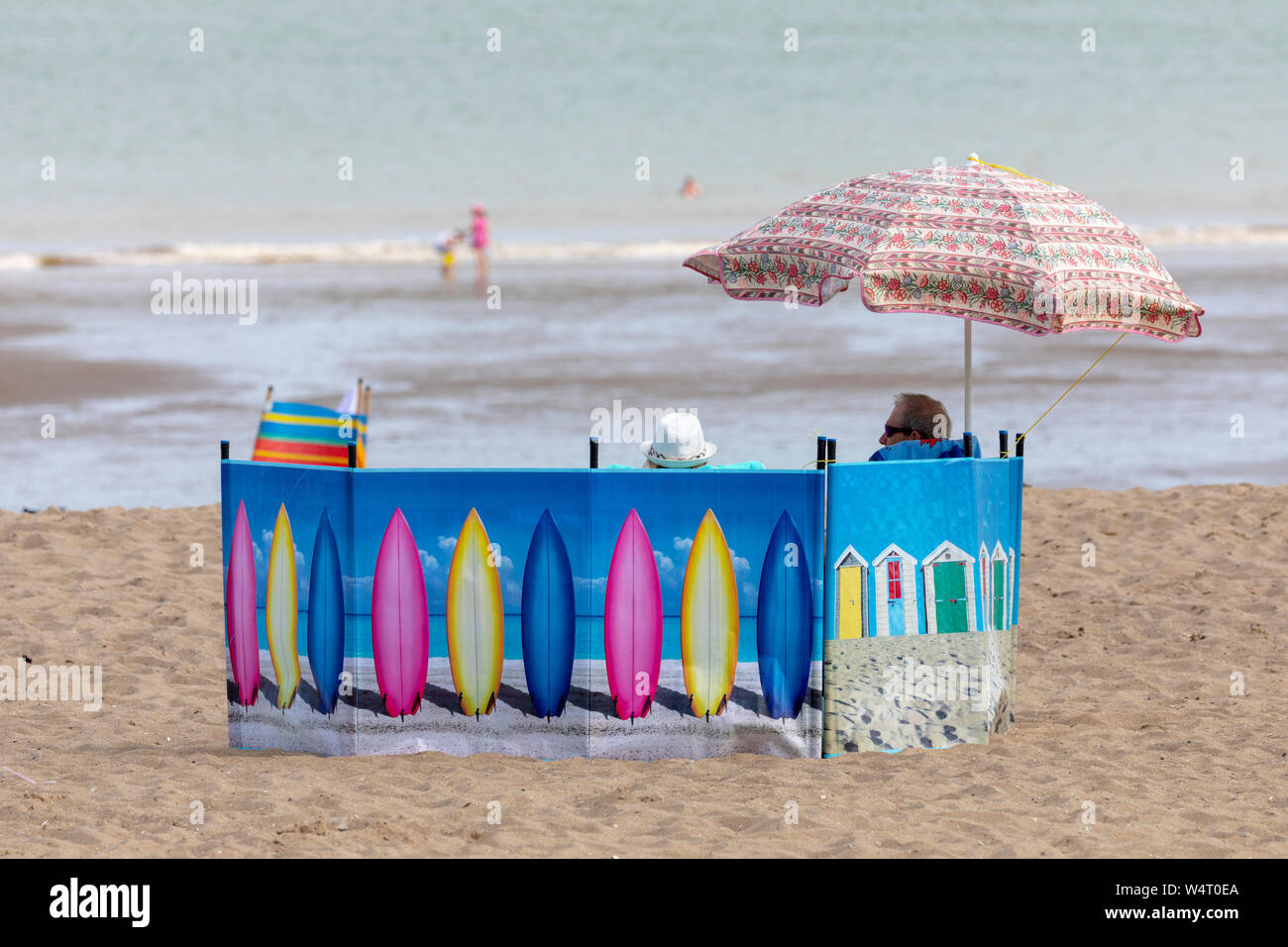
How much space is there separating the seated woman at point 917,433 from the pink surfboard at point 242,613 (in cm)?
240

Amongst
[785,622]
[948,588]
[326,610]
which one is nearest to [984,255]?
[948,588]

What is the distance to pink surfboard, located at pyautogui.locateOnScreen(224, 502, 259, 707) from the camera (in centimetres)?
603

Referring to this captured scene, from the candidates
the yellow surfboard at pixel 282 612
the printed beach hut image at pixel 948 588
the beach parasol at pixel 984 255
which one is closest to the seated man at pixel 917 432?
the beach parasol at pixel 984 255

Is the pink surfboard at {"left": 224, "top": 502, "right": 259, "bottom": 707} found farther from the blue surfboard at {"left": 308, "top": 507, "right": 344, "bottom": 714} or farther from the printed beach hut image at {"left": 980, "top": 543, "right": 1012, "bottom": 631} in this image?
the printed beach hut image at {"left": 980, "top": 543, "right": 1012, "bottom": 631}

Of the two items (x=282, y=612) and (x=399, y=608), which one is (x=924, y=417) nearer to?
(x=399, y=608)

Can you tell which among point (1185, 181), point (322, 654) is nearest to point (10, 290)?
point (322, 654)

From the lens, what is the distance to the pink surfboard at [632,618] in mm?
5766

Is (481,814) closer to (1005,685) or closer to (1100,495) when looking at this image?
(1005,685)

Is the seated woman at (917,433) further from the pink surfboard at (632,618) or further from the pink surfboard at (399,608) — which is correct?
the pink surfboard at (399,608)

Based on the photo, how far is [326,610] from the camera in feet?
19.2

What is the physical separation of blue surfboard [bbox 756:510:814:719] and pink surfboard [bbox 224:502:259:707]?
6.20 feet

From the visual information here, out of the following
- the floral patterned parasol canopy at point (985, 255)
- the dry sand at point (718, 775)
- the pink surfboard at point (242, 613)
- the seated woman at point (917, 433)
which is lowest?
the dry sand at point (718, 775)

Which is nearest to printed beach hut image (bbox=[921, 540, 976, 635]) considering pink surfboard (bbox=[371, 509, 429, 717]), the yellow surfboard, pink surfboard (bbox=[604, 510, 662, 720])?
pink surfboard (bbox=[604, 510, 662, 720])

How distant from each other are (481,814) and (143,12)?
69123mm
